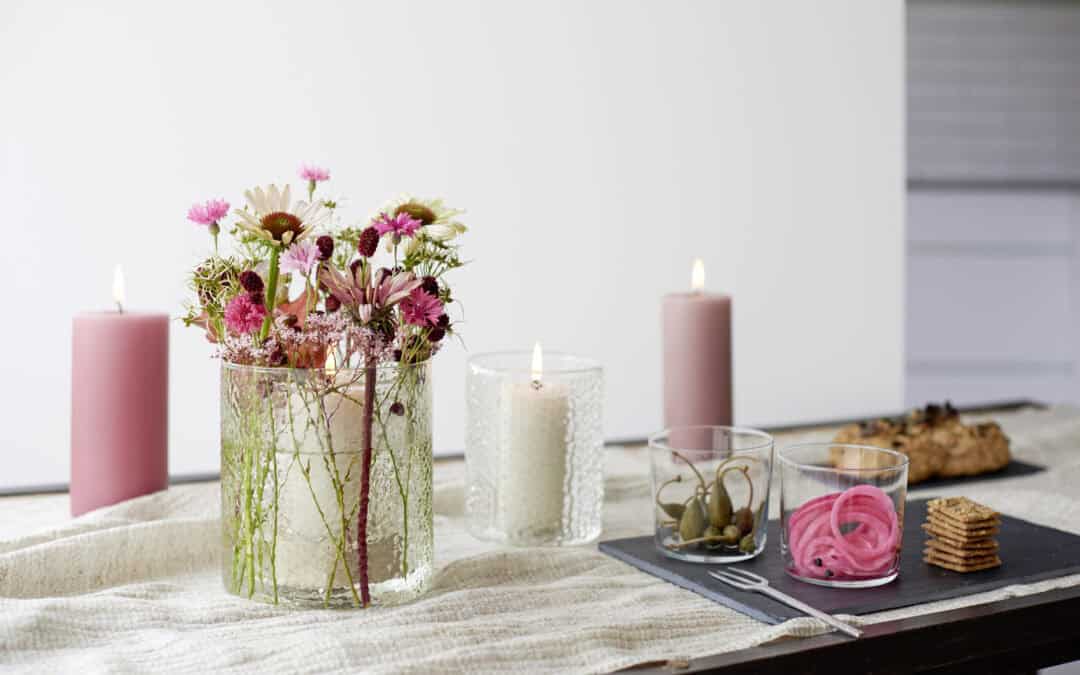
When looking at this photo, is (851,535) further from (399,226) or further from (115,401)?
(115,401)

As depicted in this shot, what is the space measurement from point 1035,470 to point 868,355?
76 centimetres

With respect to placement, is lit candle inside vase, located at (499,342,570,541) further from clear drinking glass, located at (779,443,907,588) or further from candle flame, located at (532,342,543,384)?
clear drinking glass, located at (779,443,907,588)

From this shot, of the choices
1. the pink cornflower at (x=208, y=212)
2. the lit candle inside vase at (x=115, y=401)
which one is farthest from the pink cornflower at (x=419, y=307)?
the lit candle inside vase at (x=115, y=401)

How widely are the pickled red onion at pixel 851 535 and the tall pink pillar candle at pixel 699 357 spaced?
1.25 ft

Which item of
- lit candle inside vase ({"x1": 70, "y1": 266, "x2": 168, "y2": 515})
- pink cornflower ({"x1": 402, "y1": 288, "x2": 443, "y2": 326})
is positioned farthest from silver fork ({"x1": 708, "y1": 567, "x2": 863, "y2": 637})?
lit candle inside vase ({"x1": 70, "y1": 266, "x2": 168, "y2": 515})

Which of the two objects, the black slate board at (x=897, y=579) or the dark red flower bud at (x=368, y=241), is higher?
the dark red flower bud at (x=368, y=241)

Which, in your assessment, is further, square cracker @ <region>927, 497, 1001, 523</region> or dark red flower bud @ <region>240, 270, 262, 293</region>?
square cracker @ <region>927, 497, 1001, 523</region>

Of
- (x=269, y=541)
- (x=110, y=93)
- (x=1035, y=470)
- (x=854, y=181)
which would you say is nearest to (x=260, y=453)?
(x=269, y=541)

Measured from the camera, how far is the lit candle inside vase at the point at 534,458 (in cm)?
97

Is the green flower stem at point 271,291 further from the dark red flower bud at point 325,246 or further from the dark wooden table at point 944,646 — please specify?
the dark wooden table at point 944,646

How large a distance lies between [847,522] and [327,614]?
38 cm

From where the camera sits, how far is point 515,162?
1.86 metres

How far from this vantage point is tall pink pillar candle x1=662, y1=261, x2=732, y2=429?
1.22 m

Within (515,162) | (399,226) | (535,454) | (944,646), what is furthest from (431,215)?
(515,162)
